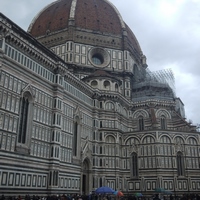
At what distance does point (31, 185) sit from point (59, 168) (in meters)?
5.62

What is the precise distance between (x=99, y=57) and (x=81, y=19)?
400 inches

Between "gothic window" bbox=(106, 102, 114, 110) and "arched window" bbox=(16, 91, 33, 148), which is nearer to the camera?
"arched window" bbox=(16, 91, 33, 148)

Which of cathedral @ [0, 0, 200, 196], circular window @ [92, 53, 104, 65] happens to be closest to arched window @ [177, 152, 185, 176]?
cathedral @ [0, 0, 200, 196]

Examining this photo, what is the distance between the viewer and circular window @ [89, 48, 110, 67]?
198ft

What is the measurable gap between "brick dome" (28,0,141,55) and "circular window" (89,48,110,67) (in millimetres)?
4830

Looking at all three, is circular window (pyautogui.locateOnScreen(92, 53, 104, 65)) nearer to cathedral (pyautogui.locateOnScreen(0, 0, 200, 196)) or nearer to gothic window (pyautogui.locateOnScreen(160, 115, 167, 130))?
cathedral (pyautogui.locateOnScreen(0, 0, 200, 196))

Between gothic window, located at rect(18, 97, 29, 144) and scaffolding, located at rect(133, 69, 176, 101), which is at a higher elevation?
scaffolding, located at rect(133, 69, 176, 101)

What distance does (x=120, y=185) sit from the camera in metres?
48.0

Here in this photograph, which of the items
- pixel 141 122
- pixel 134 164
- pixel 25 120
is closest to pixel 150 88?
pixel 141 122

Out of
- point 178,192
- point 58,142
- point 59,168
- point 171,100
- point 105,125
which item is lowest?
point 178,192

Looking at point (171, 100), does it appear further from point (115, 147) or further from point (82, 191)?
point (82, 191)

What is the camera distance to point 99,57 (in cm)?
6262

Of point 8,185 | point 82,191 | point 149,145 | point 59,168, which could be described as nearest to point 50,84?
point 59,168

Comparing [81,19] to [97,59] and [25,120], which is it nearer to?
[97,59]
